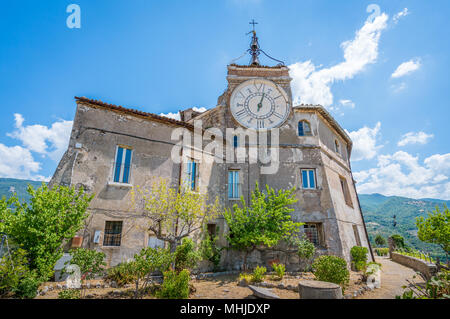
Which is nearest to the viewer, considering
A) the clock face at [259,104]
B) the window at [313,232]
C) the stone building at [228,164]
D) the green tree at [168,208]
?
the green tree at [168,208]

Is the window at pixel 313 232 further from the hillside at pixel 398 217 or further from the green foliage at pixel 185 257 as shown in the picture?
the hillside at pixel 398 217

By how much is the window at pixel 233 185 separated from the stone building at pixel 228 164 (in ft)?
0.23

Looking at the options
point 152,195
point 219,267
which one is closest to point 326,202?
point 219,267

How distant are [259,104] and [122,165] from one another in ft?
35.2

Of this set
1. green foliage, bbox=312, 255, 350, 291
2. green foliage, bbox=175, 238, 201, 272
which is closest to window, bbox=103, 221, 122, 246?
green foliage, bbox=175, 238, 201, 272

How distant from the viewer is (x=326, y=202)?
50.8ft

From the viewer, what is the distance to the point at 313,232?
1530cm

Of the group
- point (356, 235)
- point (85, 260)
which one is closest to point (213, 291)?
point (85, 260)

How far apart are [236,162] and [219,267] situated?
22.6 feet

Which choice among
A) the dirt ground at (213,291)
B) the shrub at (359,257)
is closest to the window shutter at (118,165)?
the dirt ground at (213,291)

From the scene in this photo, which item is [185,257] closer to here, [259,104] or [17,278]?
[17,278]

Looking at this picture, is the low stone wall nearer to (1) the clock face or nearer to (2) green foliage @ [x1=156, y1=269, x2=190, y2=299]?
(2) green foliage @ [x1=156, y1=269, x2=190, y2=299]

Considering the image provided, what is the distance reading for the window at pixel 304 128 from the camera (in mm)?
17469

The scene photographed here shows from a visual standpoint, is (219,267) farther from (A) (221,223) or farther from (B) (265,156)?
(B) (265,156)
